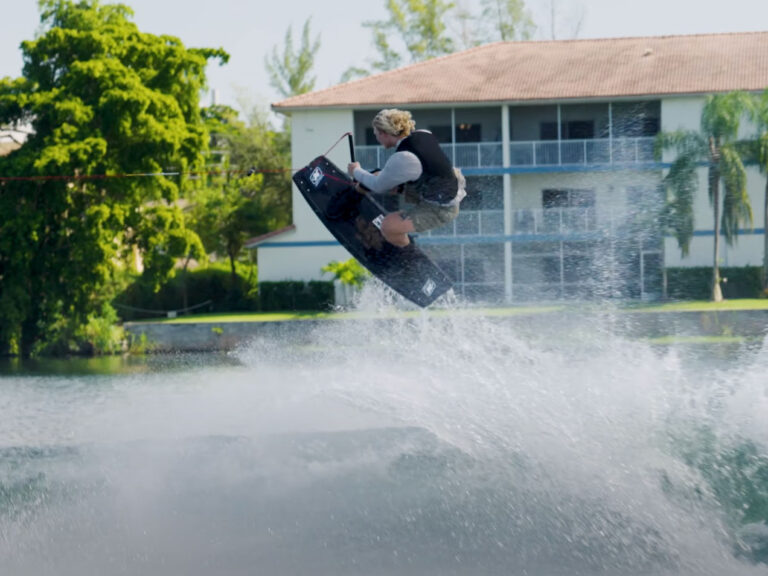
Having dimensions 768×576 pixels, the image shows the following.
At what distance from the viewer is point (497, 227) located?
29.9 metres

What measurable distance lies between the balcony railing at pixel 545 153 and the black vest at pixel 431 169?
70.9ft

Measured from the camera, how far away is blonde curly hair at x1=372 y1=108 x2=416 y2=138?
741cm

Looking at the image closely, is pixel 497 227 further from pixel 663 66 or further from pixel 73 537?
pixel 73 537

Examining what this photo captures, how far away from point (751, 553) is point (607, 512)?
920 mm

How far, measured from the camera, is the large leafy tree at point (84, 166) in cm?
2244

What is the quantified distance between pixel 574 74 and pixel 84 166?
1504 cm

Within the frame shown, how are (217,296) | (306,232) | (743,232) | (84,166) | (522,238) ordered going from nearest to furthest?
(84,166) → (522,238) → (743,232) → (306,232) → (217,296)

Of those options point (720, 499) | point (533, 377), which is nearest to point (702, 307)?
point (533, 377)

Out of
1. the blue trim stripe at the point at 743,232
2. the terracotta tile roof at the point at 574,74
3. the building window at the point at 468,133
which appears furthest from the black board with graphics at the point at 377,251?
the building window at the point at 468,133

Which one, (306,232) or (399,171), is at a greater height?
(399,171)

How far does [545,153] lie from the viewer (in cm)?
2977

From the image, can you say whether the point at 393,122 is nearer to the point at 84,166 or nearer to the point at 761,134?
the point at 84,166

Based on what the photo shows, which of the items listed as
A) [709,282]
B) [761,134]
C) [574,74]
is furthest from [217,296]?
[761,134]

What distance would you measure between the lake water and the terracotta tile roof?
787 inches
